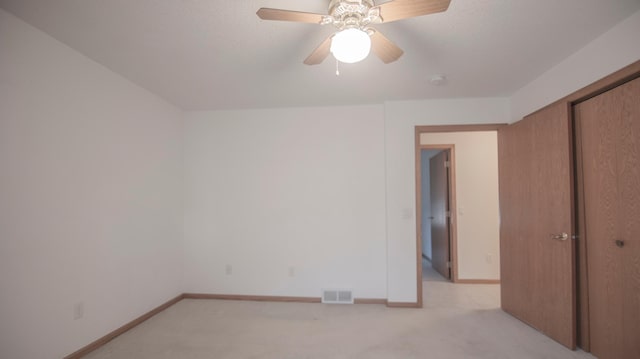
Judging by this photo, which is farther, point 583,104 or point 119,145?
point 119,145

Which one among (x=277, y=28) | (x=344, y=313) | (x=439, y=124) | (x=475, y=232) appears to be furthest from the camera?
(x=475, y=232)

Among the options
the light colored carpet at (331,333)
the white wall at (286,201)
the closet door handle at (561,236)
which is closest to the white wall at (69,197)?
the light colored carpet at (331,333)

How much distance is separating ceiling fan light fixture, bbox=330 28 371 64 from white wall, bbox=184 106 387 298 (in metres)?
2.11

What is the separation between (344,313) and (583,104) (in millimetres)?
2845

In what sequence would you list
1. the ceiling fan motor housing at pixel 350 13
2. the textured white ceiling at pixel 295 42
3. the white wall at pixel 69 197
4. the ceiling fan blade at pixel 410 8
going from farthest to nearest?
1. the white wall at pixel 69 197
2. the textured white ceiling at pixel 295 42
3. the ceiling fan motor housing at pixel 350 13
4. the ceiling fan blade at pixel 410 8

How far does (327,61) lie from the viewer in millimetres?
2311

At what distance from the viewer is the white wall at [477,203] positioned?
4.13 metres

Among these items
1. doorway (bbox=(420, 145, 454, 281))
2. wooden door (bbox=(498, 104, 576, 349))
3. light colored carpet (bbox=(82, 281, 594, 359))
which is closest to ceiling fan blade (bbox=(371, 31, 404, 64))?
wooden door (bbox=(498, 104, 576, 349))

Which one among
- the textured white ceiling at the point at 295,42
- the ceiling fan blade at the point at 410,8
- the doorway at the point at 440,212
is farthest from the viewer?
the doorway at the point at 440,212

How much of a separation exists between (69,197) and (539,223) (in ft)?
12.9

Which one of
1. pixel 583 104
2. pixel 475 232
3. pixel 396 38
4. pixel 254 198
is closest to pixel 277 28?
pixel 396 38

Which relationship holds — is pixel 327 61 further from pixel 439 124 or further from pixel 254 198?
pixel 254 198

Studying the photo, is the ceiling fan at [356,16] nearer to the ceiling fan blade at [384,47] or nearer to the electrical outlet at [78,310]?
the ceiling fan blade at [384,47]

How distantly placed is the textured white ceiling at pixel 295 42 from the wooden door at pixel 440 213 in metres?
1.72
